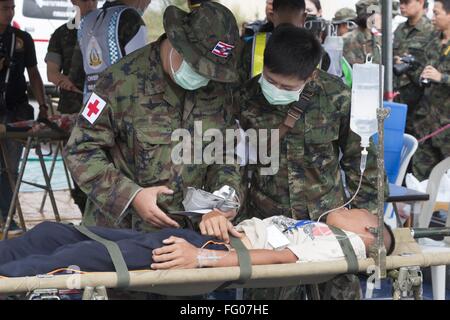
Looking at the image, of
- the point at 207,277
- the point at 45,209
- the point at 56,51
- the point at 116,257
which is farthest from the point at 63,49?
the point at 207,277

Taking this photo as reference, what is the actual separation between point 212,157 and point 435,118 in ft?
14.8

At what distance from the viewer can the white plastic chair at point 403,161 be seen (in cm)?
517

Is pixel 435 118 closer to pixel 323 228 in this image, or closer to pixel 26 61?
pixel 26 61

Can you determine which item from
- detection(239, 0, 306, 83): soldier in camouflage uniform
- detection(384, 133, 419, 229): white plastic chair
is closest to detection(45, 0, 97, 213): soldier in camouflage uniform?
detection(239, 0, 306, 83): soldier in camouflage uniform

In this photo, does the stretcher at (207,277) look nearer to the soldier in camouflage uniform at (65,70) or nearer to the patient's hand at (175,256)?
the patient's hand at (175,256)

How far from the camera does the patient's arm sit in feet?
8.80

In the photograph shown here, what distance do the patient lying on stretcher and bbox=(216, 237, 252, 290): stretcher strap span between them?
0.03 meters

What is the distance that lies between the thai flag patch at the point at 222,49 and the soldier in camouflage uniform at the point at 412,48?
4.66 metres

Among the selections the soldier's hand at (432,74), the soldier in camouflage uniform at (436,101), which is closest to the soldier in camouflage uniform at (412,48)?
the soldier in camouflage uniform at (436,101)

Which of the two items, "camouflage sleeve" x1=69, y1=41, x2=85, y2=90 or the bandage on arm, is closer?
the bandage on arm

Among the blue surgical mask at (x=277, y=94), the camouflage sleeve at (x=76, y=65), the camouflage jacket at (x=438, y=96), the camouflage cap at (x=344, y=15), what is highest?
the camouflage cap at (x=344, y=15)

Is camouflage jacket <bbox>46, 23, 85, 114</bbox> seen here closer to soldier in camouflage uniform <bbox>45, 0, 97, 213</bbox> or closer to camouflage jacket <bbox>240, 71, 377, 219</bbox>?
soldier in camouflage uniform <bbox>45, 0, 97, 213</bbox>

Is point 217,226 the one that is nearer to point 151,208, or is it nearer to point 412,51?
point 151,208

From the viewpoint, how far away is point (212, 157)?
321 cm
